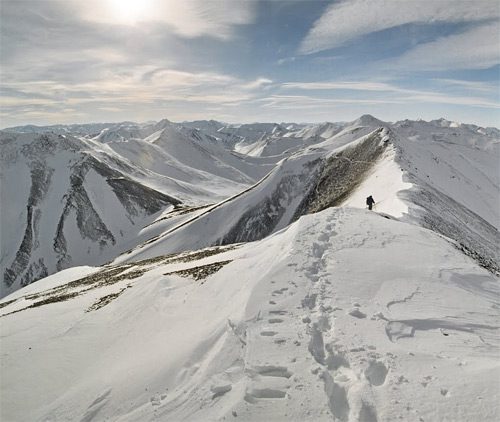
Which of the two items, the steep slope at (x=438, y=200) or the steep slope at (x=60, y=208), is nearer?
the steep slope at (x=438, y=200)

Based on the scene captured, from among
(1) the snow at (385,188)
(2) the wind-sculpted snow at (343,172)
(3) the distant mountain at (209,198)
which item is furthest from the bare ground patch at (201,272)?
(2) the wind-sculpted snow at (343,172)

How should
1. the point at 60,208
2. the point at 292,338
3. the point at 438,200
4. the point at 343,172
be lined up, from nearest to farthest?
the point at 292,338, the point at 438,200, the point at 343,172, the point at 60,208

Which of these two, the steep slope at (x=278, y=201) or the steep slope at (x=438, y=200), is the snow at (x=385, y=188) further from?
the steep slope at (x=278, y=201)

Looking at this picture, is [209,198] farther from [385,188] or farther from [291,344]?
[291,344]

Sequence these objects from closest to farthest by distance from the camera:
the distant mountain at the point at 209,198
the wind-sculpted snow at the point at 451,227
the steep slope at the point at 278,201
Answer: the wind-sculpted snow at the point at 451,227 → the distant mountain at the point at 209,198 → the steep slope at the point at 278,201

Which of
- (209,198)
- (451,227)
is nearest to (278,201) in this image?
(451,227)

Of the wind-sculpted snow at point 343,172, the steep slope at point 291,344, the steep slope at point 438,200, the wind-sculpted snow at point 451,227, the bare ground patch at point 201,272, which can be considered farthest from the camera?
the wind-sculpted snow at point 343,172

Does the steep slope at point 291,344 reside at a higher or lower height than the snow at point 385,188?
lower

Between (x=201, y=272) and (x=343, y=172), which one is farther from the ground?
(x=343, y=172)
